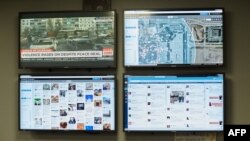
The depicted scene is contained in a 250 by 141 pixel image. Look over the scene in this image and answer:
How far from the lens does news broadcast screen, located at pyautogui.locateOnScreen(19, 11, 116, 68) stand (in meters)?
3.20

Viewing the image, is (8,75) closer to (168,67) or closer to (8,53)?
(8,53)

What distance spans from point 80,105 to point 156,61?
2.21 feet

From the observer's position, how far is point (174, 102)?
10.3ft

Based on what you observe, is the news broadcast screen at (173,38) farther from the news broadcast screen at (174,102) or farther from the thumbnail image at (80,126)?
the thumbnail image at (80,126)

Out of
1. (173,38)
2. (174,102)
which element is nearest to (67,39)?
(173,38)

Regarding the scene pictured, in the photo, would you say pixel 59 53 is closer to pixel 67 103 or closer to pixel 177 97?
pixel 67 103

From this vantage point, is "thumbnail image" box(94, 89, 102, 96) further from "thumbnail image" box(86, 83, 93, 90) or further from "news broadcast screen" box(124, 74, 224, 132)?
"news broadcast screen" box(124, 74, 224, 132)

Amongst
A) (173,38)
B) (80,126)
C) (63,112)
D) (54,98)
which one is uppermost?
(173,38)

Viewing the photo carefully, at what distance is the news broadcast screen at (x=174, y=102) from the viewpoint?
3109mm

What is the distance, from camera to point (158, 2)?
128 inches

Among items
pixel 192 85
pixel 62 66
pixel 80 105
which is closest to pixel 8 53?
pixel 62 66

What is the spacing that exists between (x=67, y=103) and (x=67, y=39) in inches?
19.5

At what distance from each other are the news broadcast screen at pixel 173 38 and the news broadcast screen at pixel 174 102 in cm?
13

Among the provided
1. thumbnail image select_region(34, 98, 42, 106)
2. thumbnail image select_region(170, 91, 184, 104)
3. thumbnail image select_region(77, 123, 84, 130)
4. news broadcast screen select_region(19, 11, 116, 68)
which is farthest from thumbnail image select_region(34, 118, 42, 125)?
thumbnail image select_region(170, 91, 184, 104)
